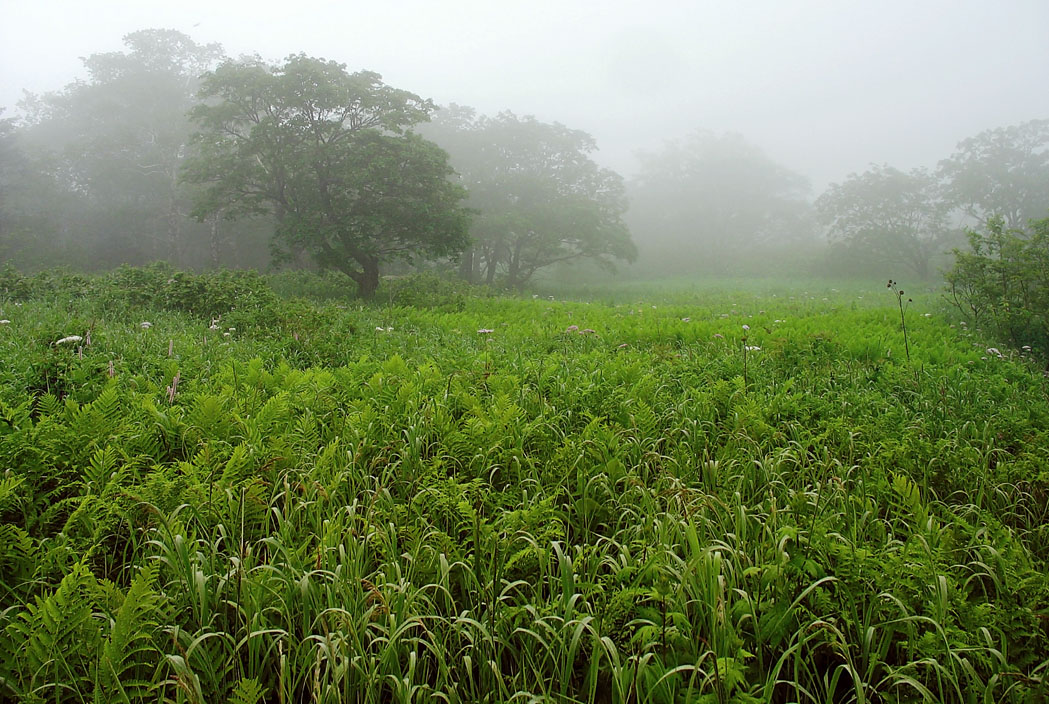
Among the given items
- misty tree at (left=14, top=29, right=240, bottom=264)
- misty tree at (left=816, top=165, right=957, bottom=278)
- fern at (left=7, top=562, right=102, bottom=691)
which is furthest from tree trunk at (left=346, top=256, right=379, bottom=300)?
misty tree at (left=816, top=165, right=957, bottom=278)

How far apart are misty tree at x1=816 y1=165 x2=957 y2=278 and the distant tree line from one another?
10 cm

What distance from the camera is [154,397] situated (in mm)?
3270

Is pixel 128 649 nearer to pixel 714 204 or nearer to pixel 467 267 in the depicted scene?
pixel 467 267

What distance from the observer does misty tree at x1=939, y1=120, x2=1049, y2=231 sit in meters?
31.1

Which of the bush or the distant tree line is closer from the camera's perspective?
the bush

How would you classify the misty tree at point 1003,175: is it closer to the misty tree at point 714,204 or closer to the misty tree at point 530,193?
the misty tree at point 714,204

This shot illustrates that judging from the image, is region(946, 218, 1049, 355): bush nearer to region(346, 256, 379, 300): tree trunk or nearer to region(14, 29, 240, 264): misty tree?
region(346, 256, 379, 300): tree trunk

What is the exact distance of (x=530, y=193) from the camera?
25.7 metres

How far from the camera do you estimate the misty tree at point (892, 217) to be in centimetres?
2984

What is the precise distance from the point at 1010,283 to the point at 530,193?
20.9 metres

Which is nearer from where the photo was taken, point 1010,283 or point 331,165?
point 1010,283

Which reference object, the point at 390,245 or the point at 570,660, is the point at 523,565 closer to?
the point at 570,660

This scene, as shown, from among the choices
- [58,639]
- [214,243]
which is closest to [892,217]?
[214,243]

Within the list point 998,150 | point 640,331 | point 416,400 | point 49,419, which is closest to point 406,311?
point 640,331
